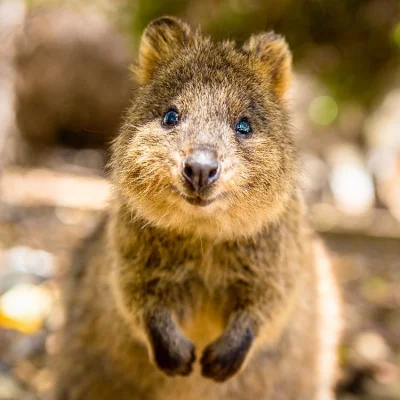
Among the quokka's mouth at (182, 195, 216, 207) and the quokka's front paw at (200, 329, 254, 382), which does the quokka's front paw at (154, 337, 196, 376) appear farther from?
the quokka's mouth at (182, 195, 216, 207)

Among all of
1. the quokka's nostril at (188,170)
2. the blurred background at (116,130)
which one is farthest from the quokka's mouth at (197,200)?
the blurred background at (116,130)

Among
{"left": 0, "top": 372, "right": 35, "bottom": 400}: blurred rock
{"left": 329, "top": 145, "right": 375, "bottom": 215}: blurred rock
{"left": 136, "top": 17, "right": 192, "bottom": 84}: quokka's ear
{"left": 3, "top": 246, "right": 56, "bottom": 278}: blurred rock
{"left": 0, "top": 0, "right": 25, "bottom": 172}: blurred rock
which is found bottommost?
{"left": 0, "top": 372, "right": 35, "bottom": 400}: blurred rock

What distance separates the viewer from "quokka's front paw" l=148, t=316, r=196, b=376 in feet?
11.8

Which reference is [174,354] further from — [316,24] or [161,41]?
[316,24]

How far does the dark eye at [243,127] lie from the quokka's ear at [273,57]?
0.54 meters

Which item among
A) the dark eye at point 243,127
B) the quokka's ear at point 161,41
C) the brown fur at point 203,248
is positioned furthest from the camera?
the quokka's ear at point 161,41

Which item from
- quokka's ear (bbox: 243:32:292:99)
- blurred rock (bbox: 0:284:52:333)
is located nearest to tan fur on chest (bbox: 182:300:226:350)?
quokka's ear (bbox: 243:32:292:99)

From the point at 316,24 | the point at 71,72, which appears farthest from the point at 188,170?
the point at 71,72

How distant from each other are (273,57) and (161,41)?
2.24 feet

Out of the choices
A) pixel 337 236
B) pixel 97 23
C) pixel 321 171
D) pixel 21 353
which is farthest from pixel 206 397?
pixel 97 23

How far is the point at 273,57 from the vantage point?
3945 mm

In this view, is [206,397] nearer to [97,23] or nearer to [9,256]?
[9,256]

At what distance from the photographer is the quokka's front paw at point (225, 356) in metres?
3.62

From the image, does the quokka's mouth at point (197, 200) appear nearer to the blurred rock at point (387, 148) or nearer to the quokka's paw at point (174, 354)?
the quokka's paw at point (174, 354)
